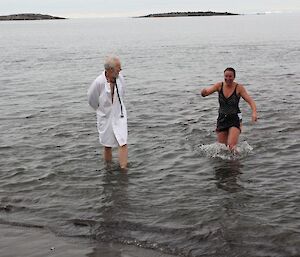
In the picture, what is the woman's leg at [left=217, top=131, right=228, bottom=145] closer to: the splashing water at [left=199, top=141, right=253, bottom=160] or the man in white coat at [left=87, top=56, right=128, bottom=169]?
the splashing water at [left=199, top=141, right=253, bottom=160]

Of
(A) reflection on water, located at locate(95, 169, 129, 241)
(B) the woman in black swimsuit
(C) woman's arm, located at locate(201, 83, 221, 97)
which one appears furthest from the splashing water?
(A) reflection on water, located at locate(95, 169, 129, 241)

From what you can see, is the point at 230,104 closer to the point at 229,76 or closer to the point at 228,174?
the point at 229,76

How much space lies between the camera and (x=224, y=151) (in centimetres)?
1088

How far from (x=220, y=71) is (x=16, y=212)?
21.0 meters

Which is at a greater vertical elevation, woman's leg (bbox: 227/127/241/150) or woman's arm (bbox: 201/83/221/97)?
woman's arm (bbox: 201/83/221/97)

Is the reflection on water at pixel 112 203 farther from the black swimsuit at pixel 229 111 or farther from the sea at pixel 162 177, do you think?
the black swimsuit at pixel 229 111

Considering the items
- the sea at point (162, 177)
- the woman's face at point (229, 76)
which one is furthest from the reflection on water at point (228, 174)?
the woman's face at point (229, 76)

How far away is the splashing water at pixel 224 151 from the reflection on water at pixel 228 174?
0.28m

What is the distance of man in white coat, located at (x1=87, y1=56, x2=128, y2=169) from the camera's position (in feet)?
29.7

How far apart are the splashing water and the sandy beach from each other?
4.62 metres

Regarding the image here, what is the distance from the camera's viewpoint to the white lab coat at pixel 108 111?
29.8 ft

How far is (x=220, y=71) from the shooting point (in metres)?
27.6

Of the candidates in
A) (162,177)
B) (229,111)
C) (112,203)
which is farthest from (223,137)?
(112,203)

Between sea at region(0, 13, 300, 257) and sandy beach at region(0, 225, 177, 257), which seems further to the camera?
sea at region(0, 13, 300, 257)
